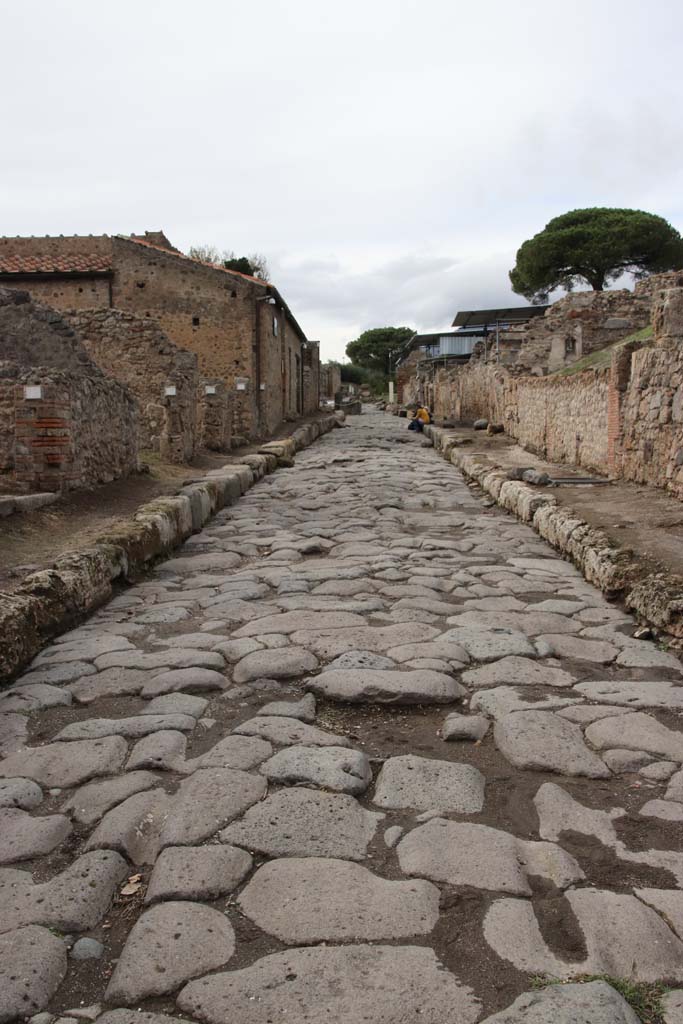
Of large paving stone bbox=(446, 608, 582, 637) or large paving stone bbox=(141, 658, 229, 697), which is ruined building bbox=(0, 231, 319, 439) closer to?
large paving stone bbox=(446, 608, 582, 637)

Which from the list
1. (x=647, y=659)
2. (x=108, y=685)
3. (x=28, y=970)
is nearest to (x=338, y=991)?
(x=28, y=970)

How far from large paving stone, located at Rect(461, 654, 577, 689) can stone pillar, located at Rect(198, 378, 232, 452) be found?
465 inches

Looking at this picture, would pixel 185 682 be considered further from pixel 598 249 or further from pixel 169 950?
pixel 598 249

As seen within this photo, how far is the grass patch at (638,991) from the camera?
160cm

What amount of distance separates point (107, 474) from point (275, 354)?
16021 millimetres

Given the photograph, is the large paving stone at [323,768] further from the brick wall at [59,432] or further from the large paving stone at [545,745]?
the brick wall at [59,432]

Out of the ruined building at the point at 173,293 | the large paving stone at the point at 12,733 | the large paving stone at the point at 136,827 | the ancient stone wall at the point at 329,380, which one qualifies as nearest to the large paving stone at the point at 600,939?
the large paving stone at the point at 136,827

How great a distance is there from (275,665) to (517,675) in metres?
1.15

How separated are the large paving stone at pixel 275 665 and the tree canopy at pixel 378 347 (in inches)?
2968

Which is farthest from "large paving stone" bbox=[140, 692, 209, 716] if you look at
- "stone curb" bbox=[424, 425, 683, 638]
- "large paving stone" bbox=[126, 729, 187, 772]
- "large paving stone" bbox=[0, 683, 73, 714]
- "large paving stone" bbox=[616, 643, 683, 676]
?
"stone curb" bbox=[424, 425, 683, 638]

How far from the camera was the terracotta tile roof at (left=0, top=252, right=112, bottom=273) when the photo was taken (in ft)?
70.0

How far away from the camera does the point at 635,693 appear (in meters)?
3.37

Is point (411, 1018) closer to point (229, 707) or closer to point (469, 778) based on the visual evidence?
point (469, 778)

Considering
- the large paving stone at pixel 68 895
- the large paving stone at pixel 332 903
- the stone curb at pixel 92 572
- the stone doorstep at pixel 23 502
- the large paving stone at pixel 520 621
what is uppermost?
the stone doorstep at pixel 23 502
